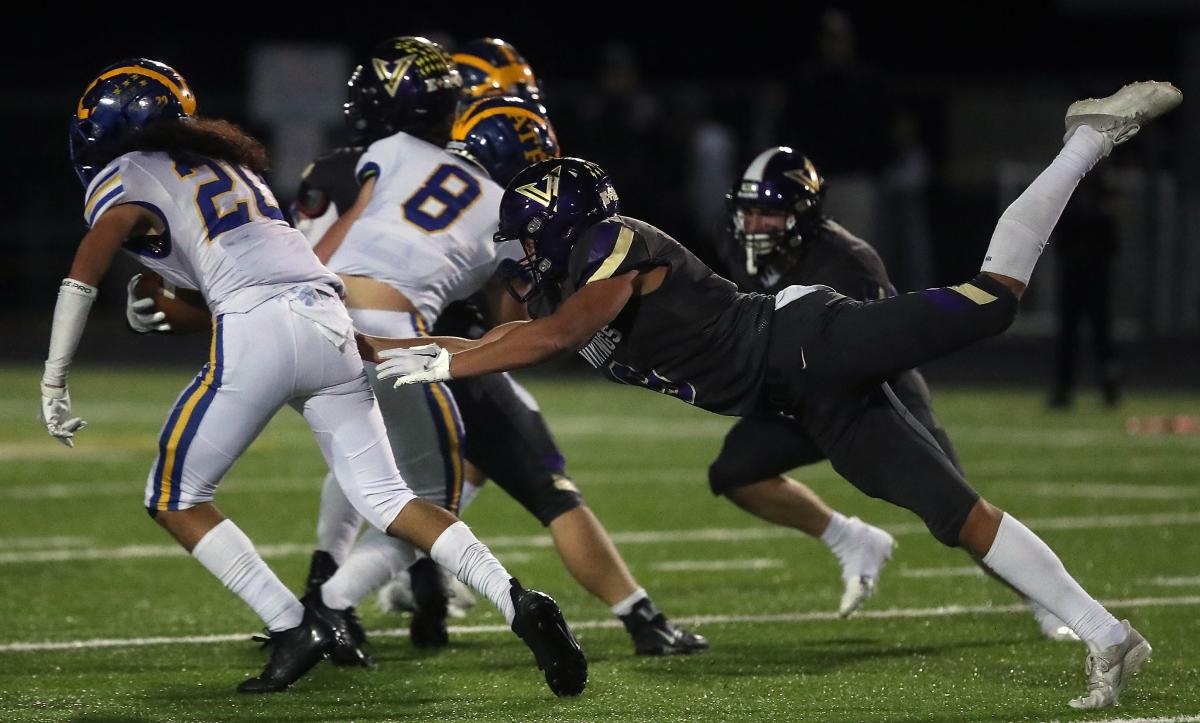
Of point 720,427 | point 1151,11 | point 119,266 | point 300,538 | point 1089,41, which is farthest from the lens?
point 1089,41

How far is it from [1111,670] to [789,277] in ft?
5.98

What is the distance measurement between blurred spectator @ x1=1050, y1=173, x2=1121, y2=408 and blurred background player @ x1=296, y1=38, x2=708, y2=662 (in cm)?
715

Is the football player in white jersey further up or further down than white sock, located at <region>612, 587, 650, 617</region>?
further up

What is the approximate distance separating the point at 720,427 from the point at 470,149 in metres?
6.36

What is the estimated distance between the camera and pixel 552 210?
5.10 metres

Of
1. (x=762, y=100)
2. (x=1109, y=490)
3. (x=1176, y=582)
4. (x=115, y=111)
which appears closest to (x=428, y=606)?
(x=115, y=111)

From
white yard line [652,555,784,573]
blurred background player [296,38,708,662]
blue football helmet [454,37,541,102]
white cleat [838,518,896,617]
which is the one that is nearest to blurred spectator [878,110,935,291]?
white yard line [652,555,784,573]

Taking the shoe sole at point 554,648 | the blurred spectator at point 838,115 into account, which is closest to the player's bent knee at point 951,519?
the shoe sole at point 554,648

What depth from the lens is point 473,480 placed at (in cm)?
647

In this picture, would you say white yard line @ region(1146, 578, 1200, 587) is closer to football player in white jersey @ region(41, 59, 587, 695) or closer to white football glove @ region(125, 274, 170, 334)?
football player in white jersey @ region(41, 59, 587, 695)

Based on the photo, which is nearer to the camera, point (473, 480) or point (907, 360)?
point (907, 360)

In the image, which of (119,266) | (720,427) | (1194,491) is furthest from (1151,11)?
(119,266)

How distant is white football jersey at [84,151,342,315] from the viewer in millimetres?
5070

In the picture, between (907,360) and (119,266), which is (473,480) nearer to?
(907,360)
